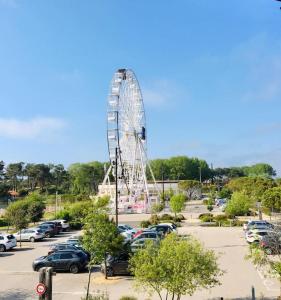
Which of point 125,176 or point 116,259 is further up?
point 125,176

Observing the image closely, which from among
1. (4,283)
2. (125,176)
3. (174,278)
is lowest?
(4,283)

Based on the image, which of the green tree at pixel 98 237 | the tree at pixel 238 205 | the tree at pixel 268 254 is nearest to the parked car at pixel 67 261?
the green tree at pixel 98 237

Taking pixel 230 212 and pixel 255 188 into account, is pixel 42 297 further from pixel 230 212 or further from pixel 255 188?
pixel 255 188

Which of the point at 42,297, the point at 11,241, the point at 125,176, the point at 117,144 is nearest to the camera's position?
the point at 42,297

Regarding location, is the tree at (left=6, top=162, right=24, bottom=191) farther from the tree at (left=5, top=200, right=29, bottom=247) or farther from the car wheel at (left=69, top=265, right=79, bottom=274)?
the car wheel at (left=69, top=265, right=79, bottom=274)

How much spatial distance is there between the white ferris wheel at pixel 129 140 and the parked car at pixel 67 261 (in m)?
32.3

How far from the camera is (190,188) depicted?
4668 inches

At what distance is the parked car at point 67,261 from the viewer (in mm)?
26453

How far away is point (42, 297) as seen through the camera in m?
11.3

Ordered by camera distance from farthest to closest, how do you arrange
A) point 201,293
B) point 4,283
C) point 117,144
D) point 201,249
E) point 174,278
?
point 117,144 → point 4,283 → point 201,293 → point 201,249 → point 174,278

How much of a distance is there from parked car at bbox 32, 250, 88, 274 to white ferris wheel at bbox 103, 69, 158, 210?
32.3 meters

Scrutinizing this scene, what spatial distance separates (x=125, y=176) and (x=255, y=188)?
23864 mm

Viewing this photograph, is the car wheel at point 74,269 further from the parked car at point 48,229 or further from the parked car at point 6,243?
the parked car at point 48,229

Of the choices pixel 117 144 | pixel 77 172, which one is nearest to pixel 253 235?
pixel 117 144
